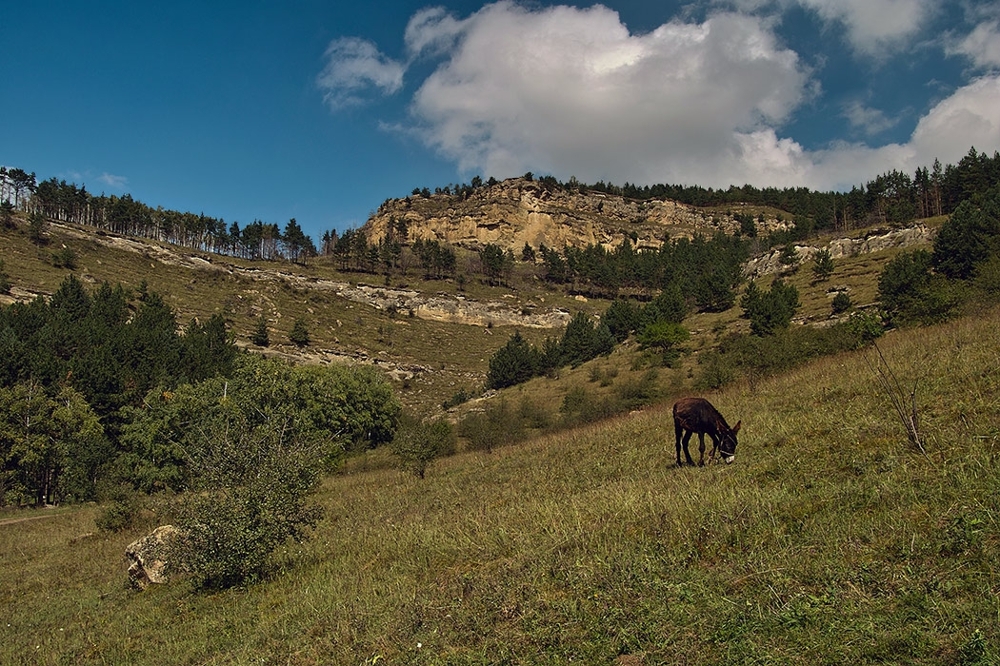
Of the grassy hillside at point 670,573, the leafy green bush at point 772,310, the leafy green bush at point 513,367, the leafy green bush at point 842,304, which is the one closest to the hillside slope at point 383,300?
the leafy green bush at point 842,304

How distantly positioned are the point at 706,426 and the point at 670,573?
19.0 feet

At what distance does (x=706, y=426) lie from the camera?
10875 millimetres

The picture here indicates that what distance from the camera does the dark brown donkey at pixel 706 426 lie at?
10625 mm

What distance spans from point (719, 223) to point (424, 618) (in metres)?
214

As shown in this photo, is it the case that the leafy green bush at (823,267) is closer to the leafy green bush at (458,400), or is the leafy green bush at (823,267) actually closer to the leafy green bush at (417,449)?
the leafy green bush at (458,400)

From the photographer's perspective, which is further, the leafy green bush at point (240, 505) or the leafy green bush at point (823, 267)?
the leafy green bush at point (823, 267)

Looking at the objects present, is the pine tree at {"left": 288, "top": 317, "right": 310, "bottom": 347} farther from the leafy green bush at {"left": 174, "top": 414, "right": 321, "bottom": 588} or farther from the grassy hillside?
the leafy green bush at {"left": 174, "top": 414, "right": 321, "bottom": 588}

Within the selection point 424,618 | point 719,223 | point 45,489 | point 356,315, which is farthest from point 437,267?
point 424,618

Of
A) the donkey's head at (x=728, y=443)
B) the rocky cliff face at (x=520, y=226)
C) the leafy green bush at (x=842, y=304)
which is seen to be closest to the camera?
the donkey's head at (x=728, y=443)

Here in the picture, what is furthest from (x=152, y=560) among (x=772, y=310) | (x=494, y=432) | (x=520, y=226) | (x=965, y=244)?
(x=520, y=226)

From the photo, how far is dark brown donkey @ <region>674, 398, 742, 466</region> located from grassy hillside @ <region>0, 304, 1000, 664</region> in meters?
0.39

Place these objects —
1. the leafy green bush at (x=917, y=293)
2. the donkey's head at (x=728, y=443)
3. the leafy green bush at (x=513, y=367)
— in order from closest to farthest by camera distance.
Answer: the donkey's head at (x=728, y=443), the leafy green bush at (x=917, y=293), the leafy green bush at (x=513, y=367)

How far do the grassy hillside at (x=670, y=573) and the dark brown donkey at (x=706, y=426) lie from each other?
1.27ft

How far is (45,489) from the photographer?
4350 centimetres
